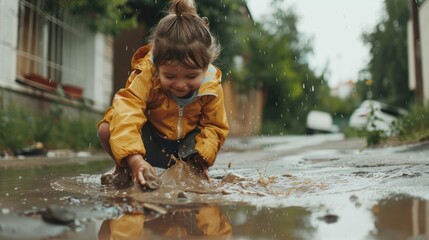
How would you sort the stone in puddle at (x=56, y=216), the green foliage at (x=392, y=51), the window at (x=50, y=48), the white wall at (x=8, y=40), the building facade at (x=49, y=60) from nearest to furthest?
the stone in puddle at (x=56, y=216), the white wall at (x=8, y=40), the building facade at (x=49, y=60), the window at (x=50, y=48), the green foliage at (x=392, y=51)

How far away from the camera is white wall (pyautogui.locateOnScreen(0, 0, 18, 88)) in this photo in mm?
6762

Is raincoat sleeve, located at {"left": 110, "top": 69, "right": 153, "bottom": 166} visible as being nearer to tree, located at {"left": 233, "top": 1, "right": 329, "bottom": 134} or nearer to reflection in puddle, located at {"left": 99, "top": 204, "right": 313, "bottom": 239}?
reflection in puddle, located at {"left": 99, "top": 204, "right": 313, "bottom": 239}

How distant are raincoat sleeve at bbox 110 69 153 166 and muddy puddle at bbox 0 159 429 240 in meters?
0.20

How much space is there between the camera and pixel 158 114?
292 cm

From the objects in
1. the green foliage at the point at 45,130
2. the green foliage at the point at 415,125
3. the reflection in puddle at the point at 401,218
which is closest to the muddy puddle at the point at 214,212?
the reflection in puddle at the point at 401,218

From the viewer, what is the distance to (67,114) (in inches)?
334

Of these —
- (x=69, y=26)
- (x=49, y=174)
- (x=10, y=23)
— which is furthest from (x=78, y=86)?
(x=49, y=174)

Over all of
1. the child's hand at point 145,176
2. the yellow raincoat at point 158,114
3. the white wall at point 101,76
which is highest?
the white wall at point 101,76

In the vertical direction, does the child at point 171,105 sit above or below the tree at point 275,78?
below

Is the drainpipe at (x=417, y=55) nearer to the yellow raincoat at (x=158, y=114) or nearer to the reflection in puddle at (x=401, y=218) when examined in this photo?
the yellow raincoat at (x=158, y=114)

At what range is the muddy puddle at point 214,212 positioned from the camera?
4.49 ft

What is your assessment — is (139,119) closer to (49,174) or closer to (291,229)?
(49,174)

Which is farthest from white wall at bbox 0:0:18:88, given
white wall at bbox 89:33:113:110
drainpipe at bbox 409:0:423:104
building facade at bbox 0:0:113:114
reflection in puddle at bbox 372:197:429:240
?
drainpipe at bbox 409:0:423:104

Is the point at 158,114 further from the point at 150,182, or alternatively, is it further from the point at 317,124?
the point at 317,124
